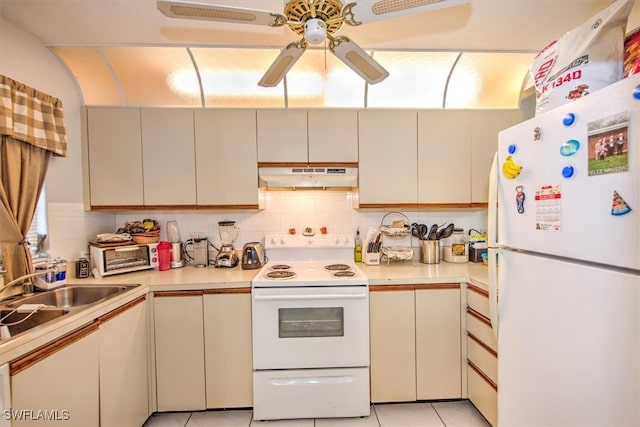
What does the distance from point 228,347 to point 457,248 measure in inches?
73.9

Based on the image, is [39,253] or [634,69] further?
[39,253]

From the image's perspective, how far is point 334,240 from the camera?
244cm

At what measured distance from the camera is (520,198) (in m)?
1.20

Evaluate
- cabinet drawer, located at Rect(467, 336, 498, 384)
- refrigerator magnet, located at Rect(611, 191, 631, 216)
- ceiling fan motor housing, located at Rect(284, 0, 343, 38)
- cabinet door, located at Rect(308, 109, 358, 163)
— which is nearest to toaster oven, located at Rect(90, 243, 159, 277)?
cabinet door, located at Rect(308, 109, 358, 163)

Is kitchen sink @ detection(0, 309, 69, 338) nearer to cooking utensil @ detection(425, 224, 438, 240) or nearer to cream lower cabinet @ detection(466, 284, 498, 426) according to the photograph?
cream lower cabinet @ detection(466, 284, 498, 426)

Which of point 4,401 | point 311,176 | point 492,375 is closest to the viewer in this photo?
point 4,401

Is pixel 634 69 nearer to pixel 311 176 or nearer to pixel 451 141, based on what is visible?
pixel 451 141

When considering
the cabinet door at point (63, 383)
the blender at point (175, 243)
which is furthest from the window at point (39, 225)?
the cabinet door at point (63, 383)

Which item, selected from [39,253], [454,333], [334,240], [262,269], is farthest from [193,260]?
[454,333]

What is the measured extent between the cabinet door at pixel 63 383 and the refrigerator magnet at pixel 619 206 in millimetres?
2013

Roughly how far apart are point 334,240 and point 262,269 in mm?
643

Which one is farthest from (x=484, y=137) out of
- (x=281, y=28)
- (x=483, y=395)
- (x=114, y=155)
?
(x=114, y=155)

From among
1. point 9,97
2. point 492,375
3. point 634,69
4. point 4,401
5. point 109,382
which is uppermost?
point 9,97

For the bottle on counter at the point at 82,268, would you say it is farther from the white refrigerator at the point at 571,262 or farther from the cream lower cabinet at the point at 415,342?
the white refrigerator at the point at 571,262
